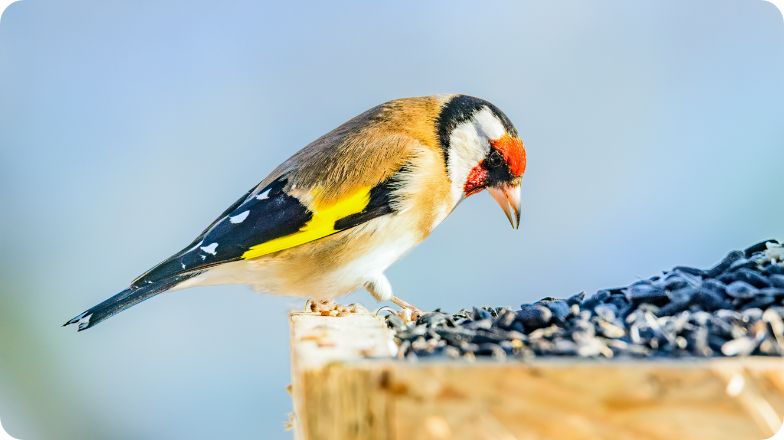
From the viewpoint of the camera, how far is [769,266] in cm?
239

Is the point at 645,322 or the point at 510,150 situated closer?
the point at 645,322

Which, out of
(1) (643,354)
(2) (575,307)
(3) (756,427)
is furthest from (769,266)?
(3) (756,427)

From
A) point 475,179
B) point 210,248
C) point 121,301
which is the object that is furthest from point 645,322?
point 121,301

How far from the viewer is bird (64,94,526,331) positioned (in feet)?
9.59

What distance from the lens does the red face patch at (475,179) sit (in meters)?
3.34

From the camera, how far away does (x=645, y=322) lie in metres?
2.03

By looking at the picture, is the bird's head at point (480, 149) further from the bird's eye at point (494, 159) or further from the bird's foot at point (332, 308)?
→ the bird's foot at point (332, 308)

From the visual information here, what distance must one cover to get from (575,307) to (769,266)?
0.58 meters

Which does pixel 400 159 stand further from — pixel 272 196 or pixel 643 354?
pixel 643 354

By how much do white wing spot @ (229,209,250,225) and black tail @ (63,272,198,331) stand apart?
27 centimetres

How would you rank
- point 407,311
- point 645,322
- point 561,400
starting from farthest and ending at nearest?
point 407,311, point 645,322, point 561,400

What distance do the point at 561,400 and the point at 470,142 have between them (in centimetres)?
191

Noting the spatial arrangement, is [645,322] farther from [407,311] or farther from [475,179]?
[475,179]

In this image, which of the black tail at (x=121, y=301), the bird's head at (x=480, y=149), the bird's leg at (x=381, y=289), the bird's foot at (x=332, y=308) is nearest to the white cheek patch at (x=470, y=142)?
the bird's head at (x=480, y=149)
